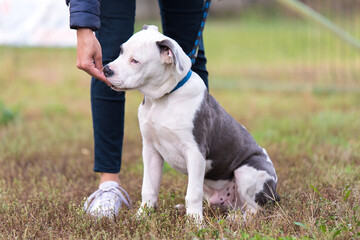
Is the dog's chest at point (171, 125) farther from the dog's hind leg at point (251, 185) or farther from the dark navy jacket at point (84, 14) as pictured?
Result: the dark navy jacket at point (84, 14)

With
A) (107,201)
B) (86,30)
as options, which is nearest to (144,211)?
(107,201)

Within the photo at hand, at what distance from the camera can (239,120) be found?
591 centimetres

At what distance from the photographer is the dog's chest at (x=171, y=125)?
276 centimetres

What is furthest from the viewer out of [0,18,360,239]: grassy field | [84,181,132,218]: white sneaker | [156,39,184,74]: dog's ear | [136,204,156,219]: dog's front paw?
[84,181,132,218]: white sneaker

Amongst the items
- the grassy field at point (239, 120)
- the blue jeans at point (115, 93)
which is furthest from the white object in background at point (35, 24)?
the blue jeans at point (115, 93)

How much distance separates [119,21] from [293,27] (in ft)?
21.1

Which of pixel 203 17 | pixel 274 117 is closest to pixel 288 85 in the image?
pixel 274 117

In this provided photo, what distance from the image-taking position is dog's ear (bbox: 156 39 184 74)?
103 inches

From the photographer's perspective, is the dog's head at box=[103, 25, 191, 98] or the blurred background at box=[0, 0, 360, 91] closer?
the dog's head at box=[103, 25, 191, 98]

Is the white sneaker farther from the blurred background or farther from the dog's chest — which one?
the blurred background

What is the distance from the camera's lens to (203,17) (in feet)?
10.8

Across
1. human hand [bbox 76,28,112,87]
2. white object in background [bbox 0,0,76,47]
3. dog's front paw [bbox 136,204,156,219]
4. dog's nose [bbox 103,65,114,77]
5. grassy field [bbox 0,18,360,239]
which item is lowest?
grassy field [bbox 0,18,360,239]

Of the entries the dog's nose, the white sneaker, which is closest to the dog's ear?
the dog's nose

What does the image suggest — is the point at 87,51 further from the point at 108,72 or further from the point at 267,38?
the point at 267,38
